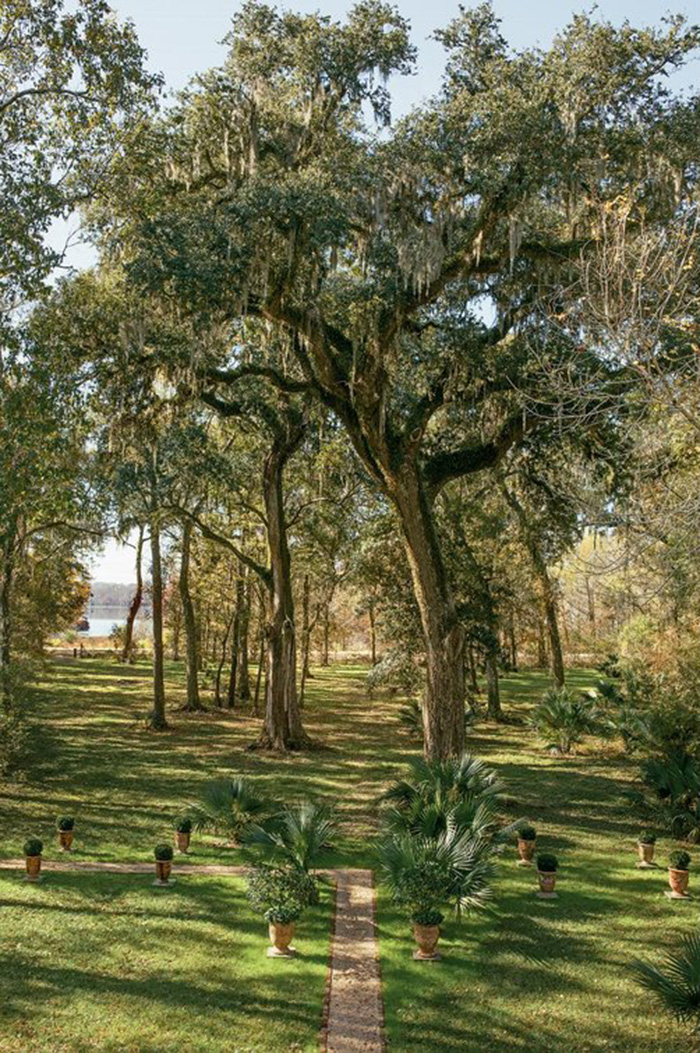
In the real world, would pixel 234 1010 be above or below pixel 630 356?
below

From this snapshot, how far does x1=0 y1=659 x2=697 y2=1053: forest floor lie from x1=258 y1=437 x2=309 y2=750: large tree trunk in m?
5.04

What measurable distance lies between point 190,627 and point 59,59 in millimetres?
21401

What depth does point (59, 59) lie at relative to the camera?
12.2m

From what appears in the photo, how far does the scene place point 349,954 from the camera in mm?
9875

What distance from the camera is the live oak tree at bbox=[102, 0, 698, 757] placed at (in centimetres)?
1323

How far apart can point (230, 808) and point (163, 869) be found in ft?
6.86

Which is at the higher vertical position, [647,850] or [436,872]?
[436,872]

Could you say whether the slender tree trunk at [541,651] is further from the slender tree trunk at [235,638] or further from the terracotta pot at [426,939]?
the terracotta pot at [426,939]

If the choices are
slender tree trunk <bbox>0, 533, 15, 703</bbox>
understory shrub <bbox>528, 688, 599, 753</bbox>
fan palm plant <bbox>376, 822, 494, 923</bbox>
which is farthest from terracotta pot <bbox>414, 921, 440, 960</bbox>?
understory shrub <bbox>528, 688, 599, 753</bbox>

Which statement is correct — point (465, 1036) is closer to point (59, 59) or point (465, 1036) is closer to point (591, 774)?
point (59, 59)

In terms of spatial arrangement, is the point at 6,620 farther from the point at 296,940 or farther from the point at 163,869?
the point at 296,940

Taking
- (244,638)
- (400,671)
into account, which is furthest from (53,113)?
(244,638)

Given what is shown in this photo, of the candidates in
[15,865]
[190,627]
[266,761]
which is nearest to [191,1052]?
[15,865]

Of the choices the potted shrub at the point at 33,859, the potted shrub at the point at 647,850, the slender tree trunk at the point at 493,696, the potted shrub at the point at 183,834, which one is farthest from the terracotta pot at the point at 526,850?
the slender tree trunk at the point at 493,696
